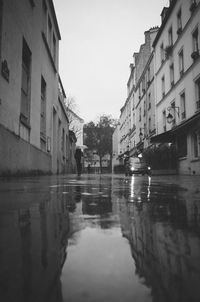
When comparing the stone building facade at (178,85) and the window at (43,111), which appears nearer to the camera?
the window at (43,111)

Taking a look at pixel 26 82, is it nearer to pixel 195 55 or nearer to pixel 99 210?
pixel 99 210

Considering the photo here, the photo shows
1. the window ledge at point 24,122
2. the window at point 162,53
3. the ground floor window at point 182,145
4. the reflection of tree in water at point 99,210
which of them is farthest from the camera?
the window at point 162,53

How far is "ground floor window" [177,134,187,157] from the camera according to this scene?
17.9 meters

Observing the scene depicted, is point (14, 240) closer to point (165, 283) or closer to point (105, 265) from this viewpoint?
point (105, 265)

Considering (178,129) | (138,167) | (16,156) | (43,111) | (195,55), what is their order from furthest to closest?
(138,167) < (178,129) < (195,55) < (43,111) < (16,156)

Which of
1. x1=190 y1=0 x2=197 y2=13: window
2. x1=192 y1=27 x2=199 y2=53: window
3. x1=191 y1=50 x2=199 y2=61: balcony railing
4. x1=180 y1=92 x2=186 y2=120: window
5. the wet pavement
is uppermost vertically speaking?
x1=190 y1=0 x2=197 y2=13: window

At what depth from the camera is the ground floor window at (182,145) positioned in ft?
58.7

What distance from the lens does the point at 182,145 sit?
60.5 ft

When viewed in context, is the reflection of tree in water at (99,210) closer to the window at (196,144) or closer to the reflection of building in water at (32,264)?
the reflection of building in water at (32,264)

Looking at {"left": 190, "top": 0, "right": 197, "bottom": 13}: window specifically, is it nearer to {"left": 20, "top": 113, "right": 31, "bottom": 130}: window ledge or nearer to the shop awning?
the shop awning

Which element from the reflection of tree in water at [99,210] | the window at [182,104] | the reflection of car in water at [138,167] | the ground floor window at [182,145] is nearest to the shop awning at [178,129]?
the ground floor window at [182,145]

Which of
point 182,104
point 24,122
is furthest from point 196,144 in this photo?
point 24,122

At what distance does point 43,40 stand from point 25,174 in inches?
263

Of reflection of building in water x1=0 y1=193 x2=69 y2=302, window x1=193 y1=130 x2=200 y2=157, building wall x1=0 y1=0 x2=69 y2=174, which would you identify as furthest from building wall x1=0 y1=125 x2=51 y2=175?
window x1=193 y1=130 x2=200 y2=157
